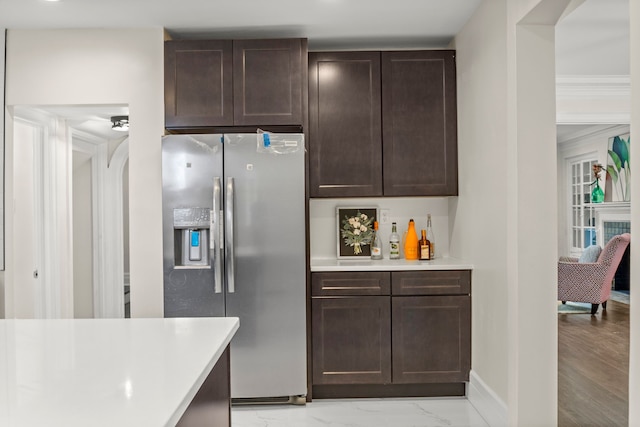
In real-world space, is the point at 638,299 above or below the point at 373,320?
above

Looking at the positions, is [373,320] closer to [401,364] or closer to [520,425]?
[401,364]

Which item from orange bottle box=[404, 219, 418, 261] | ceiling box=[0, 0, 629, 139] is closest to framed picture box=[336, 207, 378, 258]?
orange bottle box=[404, 219, 418, 261]

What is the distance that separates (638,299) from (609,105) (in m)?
4.64

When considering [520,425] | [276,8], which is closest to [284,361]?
[520,425]

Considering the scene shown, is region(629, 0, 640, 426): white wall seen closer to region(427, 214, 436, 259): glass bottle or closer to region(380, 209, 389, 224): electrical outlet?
region(427, 214, 436, 259): glass bottle

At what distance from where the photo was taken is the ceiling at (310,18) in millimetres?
3061

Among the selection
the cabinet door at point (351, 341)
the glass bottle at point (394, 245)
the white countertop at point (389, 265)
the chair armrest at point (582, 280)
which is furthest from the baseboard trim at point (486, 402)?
the chair armrest at point (582, 280)

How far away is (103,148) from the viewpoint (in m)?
5.25

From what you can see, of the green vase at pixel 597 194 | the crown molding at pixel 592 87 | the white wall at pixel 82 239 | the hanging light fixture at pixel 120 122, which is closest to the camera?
the hanging light fixture at pixel 120 122

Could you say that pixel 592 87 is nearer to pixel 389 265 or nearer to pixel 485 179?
pixel 485 179

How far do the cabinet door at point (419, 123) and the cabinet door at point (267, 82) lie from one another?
2.11 feet

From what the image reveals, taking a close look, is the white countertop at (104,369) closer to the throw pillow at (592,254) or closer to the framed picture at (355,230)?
the framed picture at (355,230)

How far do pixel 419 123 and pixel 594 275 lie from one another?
11.9 ft

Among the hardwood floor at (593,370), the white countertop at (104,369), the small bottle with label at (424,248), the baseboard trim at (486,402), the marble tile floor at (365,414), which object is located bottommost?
the marble tile floor at (365,414)
